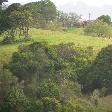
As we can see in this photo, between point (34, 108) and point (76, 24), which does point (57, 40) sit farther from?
point (76, 24)

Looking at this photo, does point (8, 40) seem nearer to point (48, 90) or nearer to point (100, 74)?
point (100, 74)

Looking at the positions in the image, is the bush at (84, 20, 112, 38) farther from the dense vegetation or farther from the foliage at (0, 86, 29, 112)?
the foliage at (0, 86, 29, 112)

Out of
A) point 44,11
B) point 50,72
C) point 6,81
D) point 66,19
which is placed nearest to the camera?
point 6,81

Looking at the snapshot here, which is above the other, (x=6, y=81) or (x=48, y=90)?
(x=6, y=81)

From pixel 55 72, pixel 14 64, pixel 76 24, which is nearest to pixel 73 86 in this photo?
pixel 55 72

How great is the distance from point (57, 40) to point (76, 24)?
3613cm

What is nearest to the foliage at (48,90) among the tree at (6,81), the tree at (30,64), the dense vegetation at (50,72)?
the dense vegetation at (50,72)

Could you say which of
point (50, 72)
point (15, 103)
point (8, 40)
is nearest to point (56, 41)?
point (8, 40)

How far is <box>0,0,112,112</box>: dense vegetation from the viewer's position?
46250 millimetres

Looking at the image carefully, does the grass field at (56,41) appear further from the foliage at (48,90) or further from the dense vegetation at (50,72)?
the foliage at (48,90)

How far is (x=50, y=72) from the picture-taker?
54.2 meters

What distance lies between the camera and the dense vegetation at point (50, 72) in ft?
152

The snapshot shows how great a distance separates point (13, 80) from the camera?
163ft

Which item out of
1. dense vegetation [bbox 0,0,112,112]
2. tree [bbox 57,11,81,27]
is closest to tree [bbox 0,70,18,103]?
dense vegetation [bbox 0,0,112,112]
